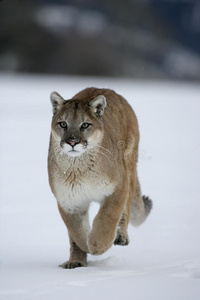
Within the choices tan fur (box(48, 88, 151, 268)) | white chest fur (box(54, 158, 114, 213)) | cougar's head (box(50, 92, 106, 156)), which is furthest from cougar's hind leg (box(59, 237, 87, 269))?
cougar's head (box(50, 92, 106, 156))

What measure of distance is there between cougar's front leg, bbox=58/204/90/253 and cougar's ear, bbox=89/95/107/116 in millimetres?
1010

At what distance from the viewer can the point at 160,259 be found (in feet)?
22.6

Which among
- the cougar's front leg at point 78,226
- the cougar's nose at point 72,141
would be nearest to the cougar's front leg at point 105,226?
the cougar's front leg at point 78,226

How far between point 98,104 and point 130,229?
91.4 inches

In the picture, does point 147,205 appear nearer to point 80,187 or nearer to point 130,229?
point 130,229

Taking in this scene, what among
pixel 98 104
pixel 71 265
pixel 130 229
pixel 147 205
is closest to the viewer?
pixel 71 265

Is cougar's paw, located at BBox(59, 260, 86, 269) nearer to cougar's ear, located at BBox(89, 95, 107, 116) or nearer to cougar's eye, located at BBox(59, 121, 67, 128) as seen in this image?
cougar's eye, located at BBox(59, 121, 67, 128)

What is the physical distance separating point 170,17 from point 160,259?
3462 cm

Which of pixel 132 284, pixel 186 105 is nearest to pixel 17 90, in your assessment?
pixel 186 105

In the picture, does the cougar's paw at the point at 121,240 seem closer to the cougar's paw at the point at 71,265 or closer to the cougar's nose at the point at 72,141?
the cougar's paw at the point at 71,265

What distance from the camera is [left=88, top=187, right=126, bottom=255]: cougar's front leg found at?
667cm

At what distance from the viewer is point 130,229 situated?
870 cm

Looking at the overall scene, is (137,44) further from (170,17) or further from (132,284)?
(132,284)

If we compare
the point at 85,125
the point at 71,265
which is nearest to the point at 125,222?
the point at 71,265
